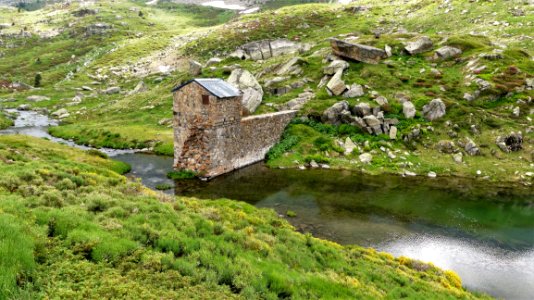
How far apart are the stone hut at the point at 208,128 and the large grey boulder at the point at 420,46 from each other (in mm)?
44088

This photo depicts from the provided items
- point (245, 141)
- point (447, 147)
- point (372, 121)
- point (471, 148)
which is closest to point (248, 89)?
point (245, 141)

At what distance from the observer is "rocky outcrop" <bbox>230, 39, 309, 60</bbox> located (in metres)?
99.2

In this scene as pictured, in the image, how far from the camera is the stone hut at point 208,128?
41406 mm

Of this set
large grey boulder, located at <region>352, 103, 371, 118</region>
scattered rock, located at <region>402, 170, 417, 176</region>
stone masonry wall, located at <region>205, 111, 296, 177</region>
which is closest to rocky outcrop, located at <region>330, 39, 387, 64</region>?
large grey boulder, located at <region>352, 103, 371, 118</region>

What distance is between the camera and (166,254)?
13961mm

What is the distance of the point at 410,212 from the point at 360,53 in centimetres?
4161

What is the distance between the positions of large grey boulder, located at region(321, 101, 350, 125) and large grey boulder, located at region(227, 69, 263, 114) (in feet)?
39.4

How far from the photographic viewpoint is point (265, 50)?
101188 millimetres

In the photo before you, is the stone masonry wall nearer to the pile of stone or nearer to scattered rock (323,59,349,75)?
the pile of stone

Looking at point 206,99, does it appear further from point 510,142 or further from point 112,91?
point 112,91

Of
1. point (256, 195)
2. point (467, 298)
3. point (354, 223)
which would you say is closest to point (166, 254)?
point (467, 298)

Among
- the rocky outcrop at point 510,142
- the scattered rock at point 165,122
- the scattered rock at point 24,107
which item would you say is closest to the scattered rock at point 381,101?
the rocky outcrop at point 510,142

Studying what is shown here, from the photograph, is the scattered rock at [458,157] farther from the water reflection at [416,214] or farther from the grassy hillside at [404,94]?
the water reflection at [416,214]

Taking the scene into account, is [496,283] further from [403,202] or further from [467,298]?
[403,202]
